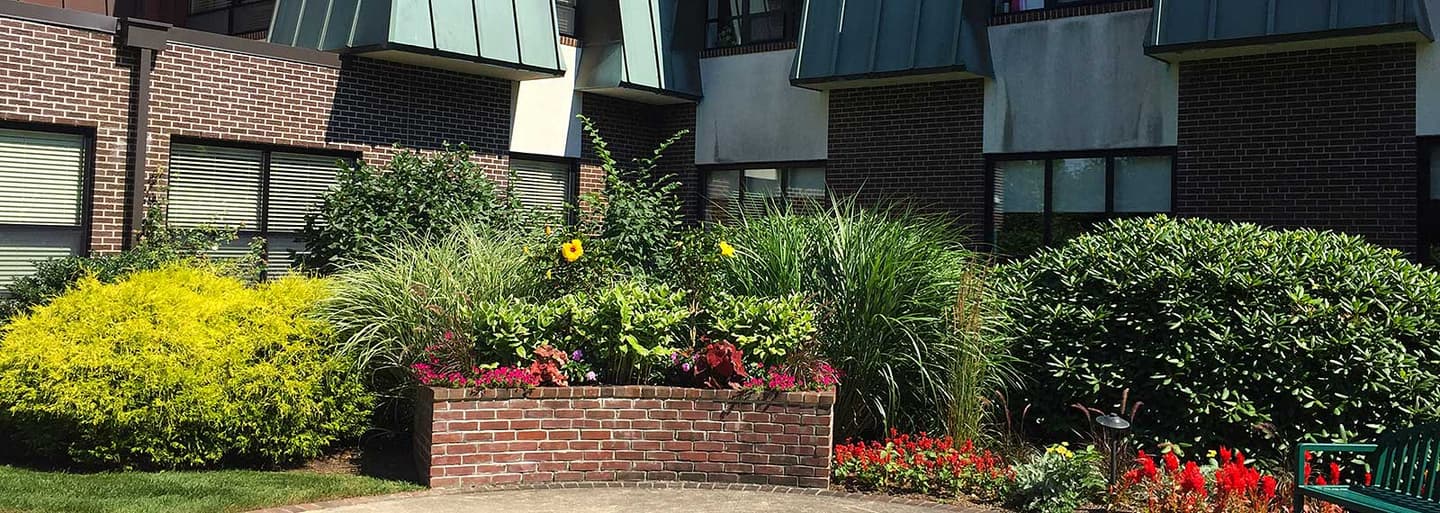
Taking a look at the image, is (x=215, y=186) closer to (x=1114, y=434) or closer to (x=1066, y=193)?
(x=1066, y=193)

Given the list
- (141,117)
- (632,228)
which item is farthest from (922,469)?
(141,117)

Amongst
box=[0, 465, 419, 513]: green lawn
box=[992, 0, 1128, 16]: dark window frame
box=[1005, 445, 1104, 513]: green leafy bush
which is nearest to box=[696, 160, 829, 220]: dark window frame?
box=[992, 0, 1128, 16]: dark window frame

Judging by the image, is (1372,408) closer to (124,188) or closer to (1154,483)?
(1154,483)

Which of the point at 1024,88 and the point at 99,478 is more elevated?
the point at 1024,88

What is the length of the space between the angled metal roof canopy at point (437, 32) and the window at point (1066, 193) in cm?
574

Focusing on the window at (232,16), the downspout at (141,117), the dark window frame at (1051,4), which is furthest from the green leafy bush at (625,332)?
the window at (232,16)

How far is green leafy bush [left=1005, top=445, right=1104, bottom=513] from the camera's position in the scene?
24.4ft

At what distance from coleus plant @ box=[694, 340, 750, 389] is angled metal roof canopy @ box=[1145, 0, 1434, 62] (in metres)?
7.50

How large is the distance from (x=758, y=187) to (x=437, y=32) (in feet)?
17.0

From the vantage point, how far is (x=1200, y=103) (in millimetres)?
14344

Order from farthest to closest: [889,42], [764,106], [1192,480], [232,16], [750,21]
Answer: [232,16]
[750,21]
[764,106]
[889,42]
[1192,480]

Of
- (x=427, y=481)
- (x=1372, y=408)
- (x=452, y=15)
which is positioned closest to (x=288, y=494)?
(x=427, y=481)

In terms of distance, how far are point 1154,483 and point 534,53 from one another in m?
10.5

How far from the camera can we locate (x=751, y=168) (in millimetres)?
18047
